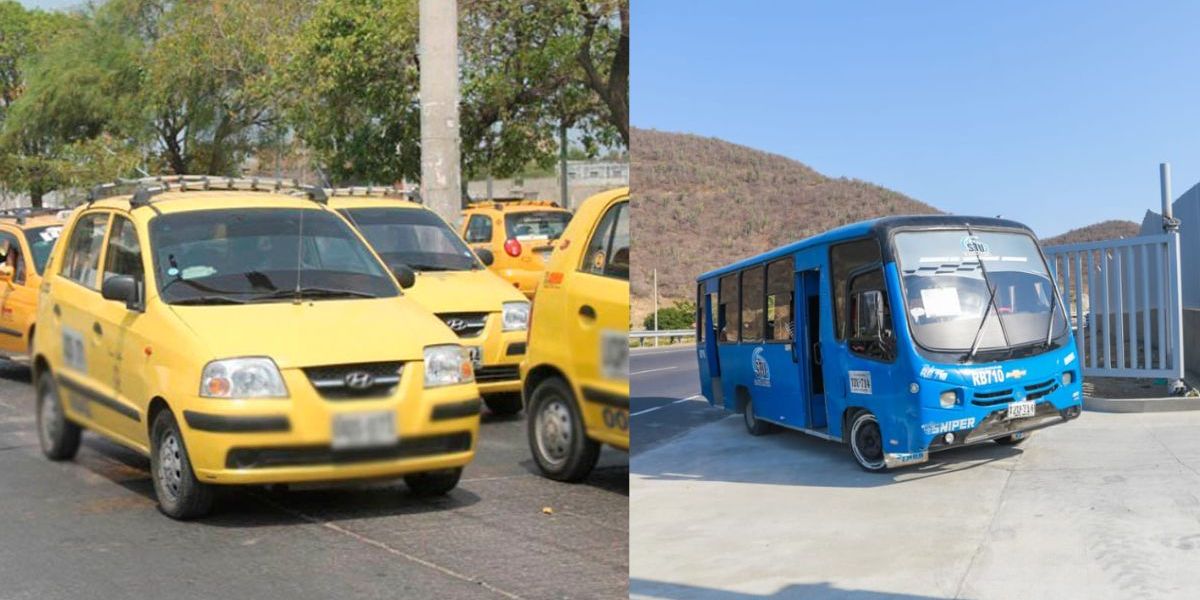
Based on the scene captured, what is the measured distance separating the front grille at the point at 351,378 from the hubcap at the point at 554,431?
35cm

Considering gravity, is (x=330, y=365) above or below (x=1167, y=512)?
above

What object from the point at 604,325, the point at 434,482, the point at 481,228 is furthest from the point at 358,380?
the point at 481,228

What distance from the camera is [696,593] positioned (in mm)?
6207

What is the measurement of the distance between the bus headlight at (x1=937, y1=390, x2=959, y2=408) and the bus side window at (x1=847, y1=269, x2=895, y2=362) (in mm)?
456

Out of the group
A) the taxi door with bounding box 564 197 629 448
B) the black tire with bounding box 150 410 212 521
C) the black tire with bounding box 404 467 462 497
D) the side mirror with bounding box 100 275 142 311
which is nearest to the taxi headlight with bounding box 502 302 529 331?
the black tire with bounding box 404 467 462 497

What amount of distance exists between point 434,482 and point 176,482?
756mm

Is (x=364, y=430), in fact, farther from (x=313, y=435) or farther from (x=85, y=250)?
(x=85, y=250)

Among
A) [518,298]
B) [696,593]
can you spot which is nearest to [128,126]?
[518,298]

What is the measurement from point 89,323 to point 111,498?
65 centimetres

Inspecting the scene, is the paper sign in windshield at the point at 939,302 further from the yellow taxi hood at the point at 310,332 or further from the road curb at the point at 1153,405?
the yellow taxi hood at the point at 310,332

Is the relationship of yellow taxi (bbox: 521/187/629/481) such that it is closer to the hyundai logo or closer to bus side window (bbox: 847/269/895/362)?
the hyundai logo

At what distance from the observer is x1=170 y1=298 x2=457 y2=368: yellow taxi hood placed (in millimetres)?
2859

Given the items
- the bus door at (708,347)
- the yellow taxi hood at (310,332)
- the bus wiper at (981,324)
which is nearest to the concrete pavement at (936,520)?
the bus door at (708,347)

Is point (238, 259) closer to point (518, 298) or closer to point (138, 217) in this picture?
point (138, 217)
